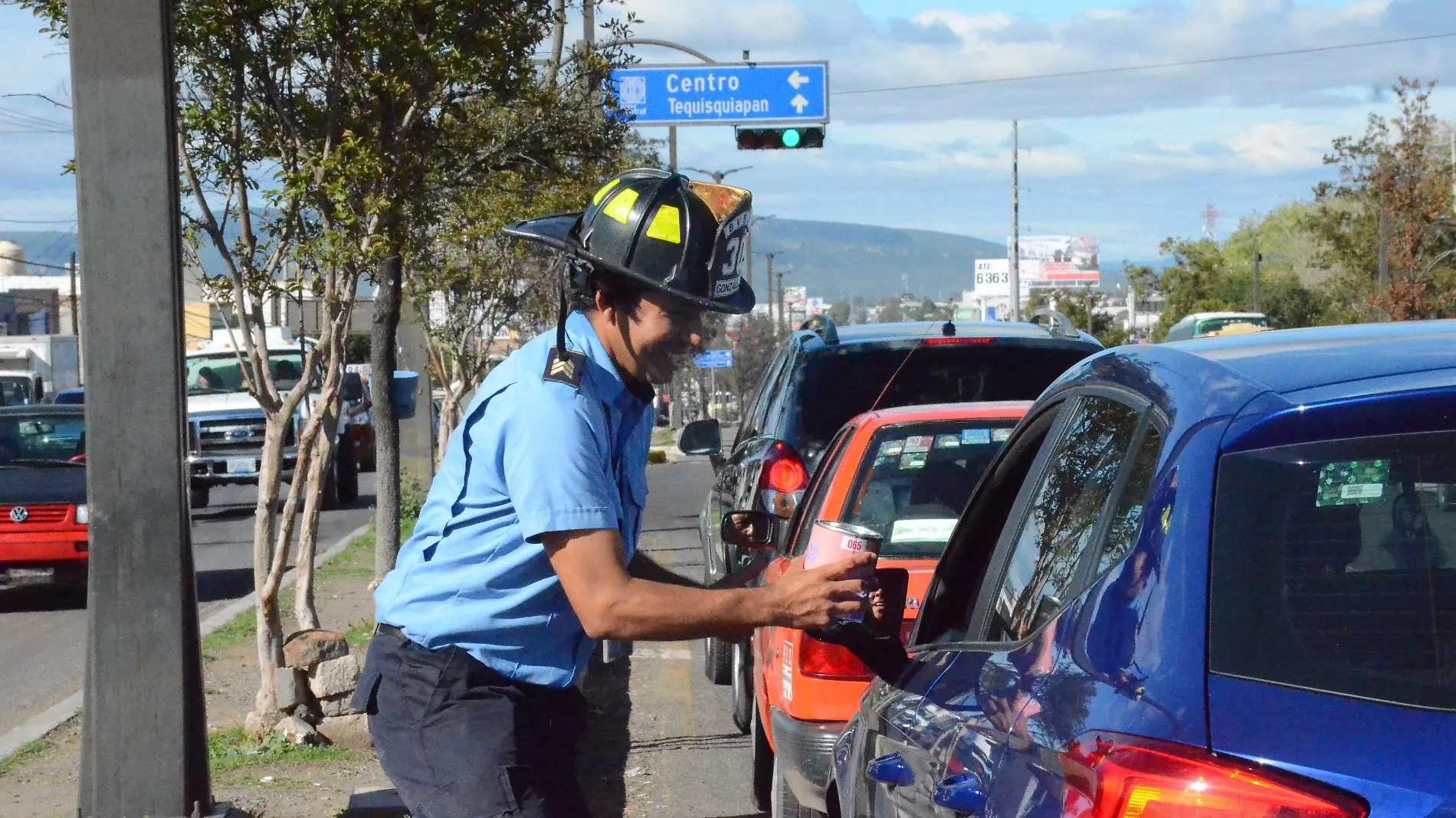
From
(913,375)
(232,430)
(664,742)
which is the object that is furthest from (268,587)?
(232,430)

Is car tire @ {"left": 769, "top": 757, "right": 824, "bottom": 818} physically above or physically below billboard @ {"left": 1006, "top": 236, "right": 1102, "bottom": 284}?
below

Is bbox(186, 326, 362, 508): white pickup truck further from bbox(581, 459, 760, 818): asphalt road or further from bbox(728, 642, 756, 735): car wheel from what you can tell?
bbox(728, 642, 756, 735): car wheel

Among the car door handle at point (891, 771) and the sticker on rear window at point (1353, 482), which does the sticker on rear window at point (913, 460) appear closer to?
the car door handle at point (891, 771)

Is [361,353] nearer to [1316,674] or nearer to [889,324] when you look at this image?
[889,324]

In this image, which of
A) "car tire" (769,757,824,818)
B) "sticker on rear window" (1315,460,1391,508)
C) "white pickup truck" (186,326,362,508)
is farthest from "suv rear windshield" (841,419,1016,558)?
"white pickup truck" (186,326,362,508)

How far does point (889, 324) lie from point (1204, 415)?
246 inches

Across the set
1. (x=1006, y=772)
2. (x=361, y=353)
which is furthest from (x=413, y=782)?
(x=361, y=353)

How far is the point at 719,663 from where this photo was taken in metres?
9.09

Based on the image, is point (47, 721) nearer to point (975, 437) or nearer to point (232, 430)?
point (975, 437)

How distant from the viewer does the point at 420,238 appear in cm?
1084

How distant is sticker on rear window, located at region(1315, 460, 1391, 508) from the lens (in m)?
2.00

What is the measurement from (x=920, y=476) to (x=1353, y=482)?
12.0ft

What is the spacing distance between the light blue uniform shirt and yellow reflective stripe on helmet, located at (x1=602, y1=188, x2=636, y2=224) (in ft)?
0.66

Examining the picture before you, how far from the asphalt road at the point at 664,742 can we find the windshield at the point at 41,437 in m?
7.22
